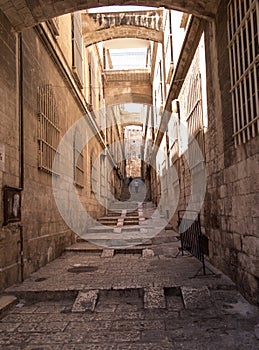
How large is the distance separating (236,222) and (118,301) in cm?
207

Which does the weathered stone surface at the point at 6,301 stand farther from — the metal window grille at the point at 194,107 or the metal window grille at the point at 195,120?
the metal window grille at the point at 194,107

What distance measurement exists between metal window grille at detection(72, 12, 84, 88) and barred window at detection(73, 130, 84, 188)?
1.97 metres

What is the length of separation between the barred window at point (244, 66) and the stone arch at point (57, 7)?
0.94 meters

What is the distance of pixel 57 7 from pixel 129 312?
5.06 m

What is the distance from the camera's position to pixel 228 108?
17.8ft

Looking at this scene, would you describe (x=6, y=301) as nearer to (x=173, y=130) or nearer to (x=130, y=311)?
(x=130, y=311)

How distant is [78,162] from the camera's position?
12305mm

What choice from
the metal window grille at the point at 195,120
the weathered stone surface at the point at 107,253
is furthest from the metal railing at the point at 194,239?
the weathered stone surface at the point at 107,253

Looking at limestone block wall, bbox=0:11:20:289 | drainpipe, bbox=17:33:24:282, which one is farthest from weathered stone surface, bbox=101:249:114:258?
limestone block wall, bbox=0:11:20:289

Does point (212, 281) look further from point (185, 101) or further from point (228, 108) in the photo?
point (185, 101)

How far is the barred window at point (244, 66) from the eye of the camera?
4234mm

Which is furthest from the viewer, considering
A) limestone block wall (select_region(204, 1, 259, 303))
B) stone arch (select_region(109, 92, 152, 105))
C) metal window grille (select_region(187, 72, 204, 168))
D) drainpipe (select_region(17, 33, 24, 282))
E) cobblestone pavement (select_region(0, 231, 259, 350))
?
stone arch (select_region(109, 92, 152, 105))

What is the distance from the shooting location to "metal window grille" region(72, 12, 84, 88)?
11.6 m

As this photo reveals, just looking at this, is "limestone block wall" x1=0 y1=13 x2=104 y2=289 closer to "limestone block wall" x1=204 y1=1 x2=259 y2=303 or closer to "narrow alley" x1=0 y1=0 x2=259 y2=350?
"narrow alley" x1=0 y1=0 x2=259 y2=350
